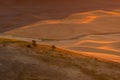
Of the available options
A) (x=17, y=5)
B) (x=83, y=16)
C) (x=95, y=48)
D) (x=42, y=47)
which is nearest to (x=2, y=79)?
(x=42, y=47)

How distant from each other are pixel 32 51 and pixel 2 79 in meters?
0.84

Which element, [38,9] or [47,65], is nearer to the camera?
[47,65]

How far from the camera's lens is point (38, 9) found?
39.3 feet

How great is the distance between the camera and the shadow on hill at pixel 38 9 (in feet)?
32.8

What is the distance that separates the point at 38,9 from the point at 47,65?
828 centimetres

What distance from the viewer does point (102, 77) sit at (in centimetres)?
377

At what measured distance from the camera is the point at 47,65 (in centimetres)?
381

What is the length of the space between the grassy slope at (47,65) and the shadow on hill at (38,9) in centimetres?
461

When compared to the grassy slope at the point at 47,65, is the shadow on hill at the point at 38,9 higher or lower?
higher

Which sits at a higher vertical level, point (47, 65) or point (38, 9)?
point (38, 9)

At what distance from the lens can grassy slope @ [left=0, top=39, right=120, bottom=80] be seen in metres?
3.57

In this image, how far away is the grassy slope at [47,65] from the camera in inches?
141

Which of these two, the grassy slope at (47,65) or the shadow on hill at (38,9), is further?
the shadow on hill at (38,9)

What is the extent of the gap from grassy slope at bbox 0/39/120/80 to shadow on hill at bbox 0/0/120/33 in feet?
15.1
